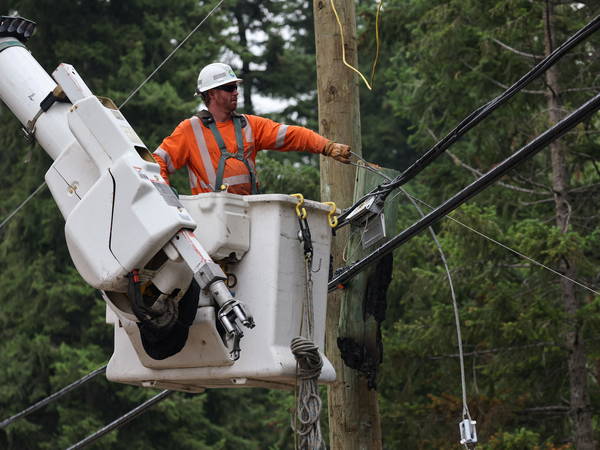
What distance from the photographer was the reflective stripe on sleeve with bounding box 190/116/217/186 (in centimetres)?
671

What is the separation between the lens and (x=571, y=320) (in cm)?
1221

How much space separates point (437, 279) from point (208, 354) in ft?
25.9

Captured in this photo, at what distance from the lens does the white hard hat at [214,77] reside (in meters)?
6.93

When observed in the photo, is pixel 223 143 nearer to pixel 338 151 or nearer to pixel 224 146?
pixel 224 146

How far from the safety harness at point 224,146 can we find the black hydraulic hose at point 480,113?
0.77m

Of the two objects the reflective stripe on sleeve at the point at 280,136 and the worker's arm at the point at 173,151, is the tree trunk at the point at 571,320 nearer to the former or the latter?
the reflective stripe on sleeve at the point at 280,136

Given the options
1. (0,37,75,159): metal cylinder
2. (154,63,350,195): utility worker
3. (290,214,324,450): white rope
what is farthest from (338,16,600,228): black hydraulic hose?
(0,37,75,159): metal cylinder

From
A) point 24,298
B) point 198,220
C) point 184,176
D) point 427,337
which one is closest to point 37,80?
point 198,220

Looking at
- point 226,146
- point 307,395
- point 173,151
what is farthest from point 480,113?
point 307,395

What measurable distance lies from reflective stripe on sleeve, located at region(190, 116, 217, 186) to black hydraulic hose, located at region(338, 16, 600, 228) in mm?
928

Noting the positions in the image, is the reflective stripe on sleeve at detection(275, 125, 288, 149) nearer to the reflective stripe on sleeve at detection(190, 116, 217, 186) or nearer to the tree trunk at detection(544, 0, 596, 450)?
the reflective stripe on sleeve at detection(190, 116, 217, 186)

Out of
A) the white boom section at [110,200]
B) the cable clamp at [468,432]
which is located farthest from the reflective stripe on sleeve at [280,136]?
the cable clamp at [468,432]

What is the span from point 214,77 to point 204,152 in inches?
19.8

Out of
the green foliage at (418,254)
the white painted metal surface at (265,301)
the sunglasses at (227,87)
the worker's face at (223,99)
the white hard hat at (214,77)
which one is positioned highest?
the green foliage at (418,254)
